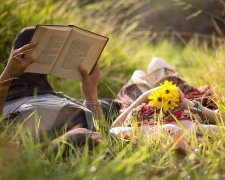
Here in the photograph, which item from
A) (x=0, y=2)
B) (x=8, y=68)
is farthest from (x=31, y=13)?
(x=8, y=68)

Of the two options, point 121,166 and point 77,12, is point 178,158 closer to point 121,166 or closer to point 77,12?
point 121,166

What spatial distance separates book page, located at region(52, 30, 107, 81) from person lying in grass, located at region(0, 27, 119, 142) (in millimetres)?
73

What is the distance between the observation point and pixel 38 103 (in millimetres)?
2033

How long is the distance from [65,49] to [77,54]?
13cm

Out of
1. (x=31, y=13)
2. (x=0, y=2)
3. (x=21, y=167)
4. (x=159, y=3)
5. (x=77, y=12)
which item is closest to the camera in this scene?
(x=21, y=167)

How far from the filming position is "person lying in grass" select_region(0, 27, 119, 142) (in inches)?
69.3

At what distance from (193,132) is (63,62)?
40.5 inches

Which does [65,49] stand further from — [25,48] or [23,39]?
[23,39]

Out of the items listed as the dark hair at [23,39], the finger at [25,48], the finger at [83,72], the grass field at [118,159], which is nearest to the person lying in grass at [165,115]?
the grass field at [118,159]

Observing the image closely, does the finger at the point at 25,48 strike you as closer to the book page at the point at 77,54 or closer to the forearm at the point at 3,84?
the forearm at the point at 3,84

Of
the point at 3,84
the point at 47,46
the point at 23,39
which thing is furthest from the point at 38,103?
the point at 23,39

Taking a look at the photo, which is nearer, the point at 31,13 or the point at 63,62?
the point at 63,62

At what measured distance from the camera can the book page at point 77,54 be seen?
77.7 inches

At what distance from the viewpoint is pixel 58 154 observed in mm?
1312
